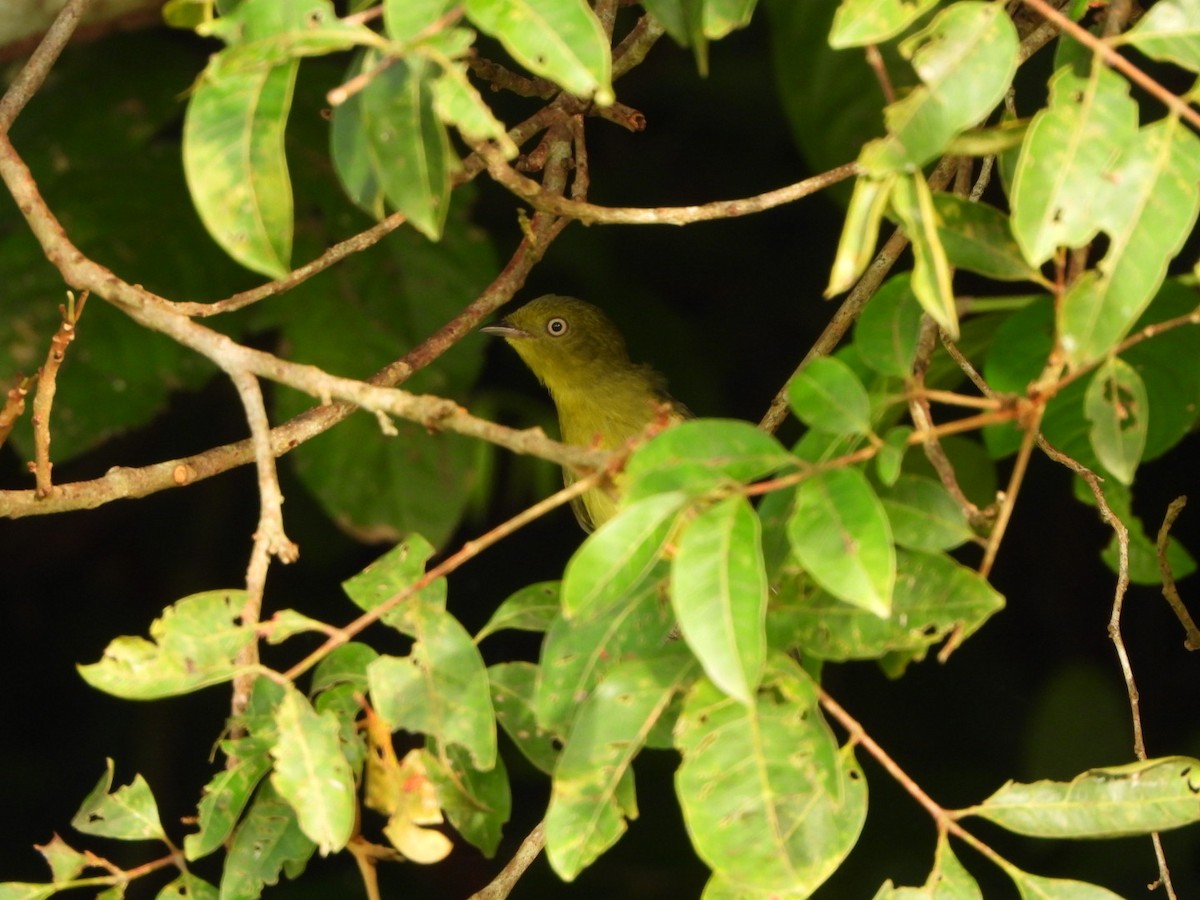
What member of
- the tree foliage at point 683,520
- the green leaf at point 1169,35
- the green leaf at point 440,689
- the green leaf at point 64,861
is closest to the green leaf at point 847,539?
the tree foliage at point 683,520

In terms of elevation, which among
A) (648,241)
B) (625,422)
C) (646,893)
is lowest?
(646,893)

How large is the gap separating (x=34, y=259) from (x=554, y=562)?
2.06m

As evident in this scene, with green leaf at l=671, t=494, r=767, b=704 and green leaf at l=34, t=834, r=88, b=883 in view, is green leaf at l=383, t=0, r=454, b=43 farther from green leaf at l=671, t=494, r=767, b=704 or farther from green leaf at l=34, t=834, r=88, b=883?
green leaf at l=34, t=834, r=88, b=883

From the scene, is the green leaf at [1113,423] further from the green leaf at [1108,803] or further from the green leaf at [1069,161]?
the green leaf at [1108,803]

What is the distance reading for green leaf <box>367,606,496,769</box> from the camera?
1.88m

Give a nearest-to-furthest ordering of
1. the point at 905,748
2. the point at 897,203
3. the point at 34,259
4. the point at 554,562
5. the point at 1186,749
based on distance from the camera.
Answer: the point at 897,203 → the point at 34,259 → the point at 1186,749 → the point at 905,748 → the point at 554,562

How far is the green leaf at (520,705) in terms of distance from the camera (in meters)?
2.15

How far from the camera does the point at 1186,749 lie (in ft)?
15.0

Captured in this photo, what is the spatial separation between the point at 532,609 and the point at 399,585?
244mm

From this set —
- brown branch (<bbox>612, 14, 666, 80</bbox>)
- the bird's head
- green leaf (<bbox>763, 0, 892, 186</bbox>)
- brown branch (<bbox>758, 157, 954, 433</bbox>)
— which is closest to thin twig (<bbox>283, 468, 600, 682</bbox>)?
brown branch (<bbox>758, 157, 954, 433</bbox>)

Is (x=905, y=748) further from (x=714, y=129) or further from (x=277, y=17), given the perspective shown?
(x=277, y=17)

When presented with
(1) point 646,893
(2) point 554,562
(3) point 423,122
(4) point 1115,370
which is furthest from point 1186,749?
(3) point 423,122

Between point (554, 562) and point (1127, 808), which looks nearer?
point (1127, 808)

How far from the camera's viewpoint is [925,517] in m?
1.89
